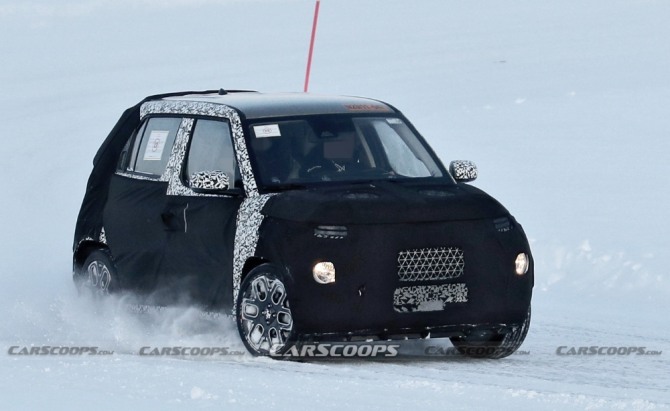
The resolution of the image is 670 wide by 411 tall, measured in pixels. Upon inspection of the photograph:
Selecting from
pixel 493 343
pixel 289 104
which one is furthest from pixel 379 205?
pixel 289 104

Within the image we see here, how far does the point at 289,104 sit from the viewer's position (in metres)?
10.9

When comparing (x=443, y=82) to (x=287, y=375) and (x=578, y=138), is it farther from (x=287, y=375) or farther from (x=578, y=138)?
(x=287, y=375)

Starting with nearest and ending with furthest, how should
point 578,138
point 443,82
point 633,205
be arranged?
point 633,205 → point 578,138 → point 443,82

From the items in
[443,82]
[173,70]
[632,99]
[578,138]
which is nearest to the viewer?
[578,138]

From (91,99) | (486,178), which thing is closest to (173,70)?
(91,99)

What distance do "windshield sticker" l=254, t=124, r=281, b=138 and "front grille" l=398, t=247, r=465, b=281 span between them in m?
1.43

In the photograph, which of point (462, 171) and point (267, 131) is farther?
point (462, 171)

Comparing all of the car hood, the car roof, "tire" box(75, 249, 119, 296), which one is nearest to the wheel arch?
"tire" box(75, 249, 119, 296)

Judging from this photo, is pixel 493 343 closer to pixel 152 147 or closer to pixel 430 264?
pixel 430 264

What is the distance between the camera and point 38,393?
7918 millimetres

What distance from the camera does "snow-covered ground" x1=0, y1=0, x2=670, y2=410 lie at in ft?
27.9

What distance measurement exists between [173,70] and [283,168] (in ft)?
65.1

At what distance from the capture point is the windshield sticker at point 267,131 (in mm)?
10516

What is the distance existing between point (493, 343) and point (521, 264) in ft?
1.97
